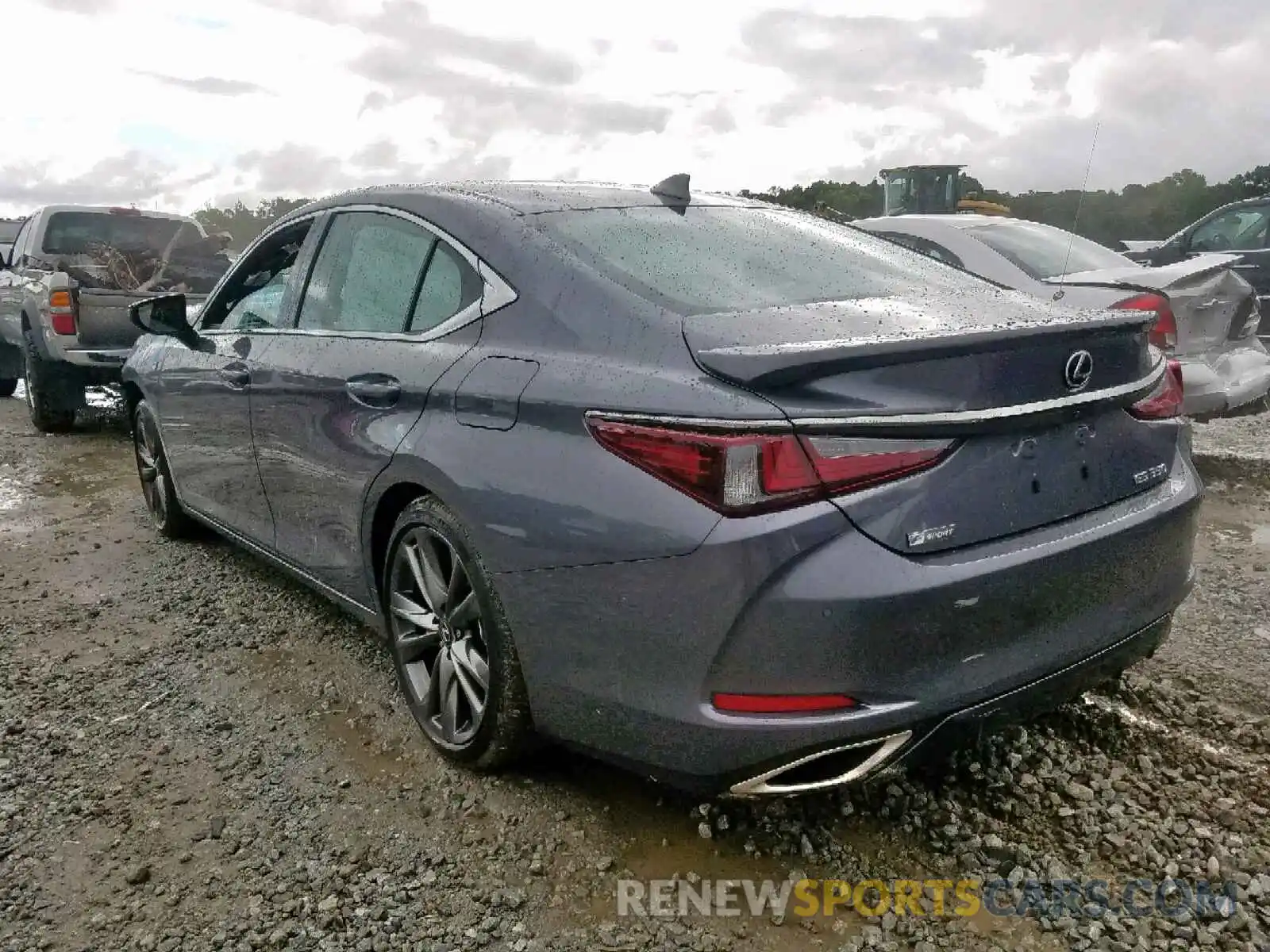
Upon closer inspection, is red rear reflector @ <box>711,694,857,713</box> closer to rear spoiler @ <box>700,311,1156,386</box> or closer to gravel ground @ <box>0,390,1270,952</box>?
gravel ground @ <box>0,390,1270,952</box>

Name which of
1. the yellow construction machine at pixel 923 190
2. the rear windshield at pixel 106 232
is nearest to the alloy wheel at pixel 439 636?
the rear windshield at pixel 106 232

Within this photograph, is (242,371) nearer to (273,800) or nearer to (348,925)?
(273,800)

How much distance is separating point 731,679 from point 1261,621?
2573 mm

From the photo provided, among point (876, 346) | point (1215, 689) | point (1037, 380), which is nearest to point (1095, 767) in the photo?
point (1215, 689)

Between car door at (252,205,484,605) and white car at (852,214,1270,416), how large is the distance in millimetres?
3080

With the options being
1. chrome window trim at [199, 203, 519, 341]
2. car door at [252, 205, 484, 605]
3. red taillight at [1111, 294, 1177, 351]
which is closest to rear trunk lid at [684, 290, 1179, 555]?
chrome window trim at [199, 203, 519, 341]

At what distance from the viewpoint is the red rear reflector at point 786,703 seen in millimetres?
2029

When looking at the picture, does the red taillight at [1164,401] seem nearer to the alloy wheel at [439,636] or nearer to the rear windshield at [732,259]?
the rear windshield at [732,259]

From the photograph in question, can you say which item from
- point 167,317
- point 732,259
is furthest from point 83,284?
point 732,259

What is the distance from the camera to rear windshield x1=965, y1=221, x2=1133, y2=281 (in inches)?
224

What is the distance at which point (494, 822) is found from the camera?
8.54 feet

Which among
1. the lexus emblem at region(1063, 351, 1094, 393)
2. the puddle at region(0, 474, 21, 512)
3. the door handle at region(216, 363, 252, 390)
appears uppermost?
the lexus emblem at region(1063, 351, 1094, 393)

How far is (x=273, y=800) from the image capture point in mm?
2734

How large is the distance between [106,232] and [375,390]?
802cm
